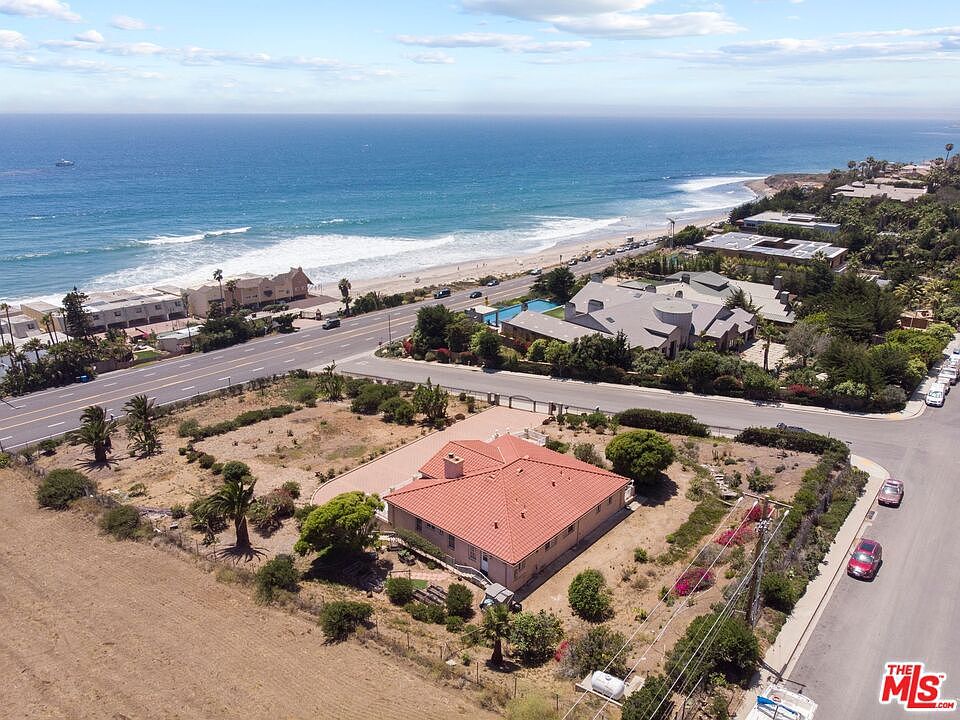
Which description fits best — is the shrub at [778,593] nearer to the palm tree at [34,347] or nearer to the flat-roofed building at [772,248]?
the palm tree at [34,347]

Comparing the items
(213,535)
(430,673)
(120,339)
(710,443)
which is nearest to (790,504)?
(710,443)

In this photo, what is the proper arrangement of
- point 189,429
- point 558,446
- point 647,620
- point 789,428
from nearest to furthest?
point 647,620
point 558,446
point 789,428
point 189,429

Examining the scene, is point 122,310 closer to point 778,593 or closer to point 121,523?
point 121,523

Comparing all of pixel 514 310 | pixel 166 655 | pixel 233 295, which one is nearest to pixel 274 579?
pixel 166 655

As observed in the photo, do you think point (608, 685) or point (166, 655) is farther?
point (166, 655)

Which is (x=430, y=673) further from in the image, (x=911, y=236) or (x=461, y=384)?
(x=911, y=236)

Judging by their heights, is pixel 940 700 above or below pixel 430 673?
below

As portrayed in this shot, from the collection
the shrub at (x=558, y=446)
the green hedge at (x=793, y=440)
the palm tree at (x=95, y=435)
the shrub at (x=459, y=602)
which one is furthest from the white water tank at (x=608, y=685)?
the palm tree at (x=95, y=435)
